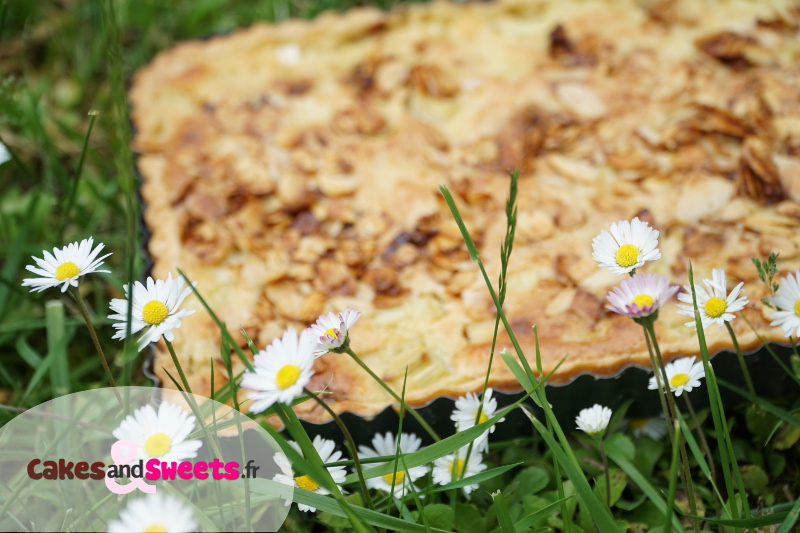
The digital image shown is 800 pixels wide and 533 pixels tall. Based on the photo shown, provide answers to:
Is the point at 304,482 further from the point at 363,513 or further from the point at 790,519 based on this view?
the point at 790,519

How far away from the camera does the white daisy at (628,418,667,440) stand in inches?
45.6

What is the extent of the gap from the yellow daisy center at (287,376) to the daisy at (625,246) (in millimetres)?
396

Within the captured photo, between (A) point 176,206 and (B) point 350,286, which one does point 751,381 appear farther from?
(A) point 176,206

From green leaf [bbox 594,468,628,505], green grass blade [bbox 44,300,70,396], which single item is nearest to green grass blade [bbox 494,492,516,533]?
green leaf [bbox 594,468,628,505]

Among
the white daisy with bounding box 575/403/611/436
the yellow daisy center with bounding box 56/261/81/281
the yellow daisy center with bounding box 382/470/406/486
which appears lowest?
the yellow daisy center with bounding box 382/470/406/486

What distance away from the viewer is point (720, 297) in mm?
888

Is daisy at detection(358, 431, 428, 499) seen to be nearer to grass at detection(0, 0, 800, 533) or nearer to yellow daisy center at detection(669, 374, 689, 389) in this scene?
grass at detection(0, 0, 800, 533)

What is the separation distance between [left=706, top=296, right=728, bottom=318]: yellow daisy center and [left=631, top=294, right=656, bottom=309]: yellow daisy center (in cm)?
19

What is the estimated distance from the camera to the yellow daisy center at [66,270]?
2.84 ft

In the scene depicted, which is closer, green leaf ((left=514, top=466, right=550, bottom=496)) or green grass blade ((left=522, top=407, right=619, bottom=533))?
green grass blade ((left=522, top=407, right=619, bottom=533))

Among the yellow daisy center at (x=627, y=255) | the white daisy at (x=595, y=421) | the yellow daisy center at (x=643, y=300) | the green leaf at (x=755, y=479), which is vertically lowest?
the green leaf at (x=755, y=479)

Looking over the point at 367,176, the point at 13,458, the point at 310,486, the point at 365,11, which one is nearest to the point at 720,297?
the point at 310,486

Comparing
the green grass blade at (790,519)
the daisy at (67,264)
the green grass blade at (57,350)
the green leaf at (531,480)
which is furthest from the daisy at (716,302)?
the green grass blade at (57,350)

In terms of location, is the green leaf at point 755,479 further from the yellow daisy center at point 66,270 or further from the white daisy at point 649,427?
the yellow daisy center at point 66,270
